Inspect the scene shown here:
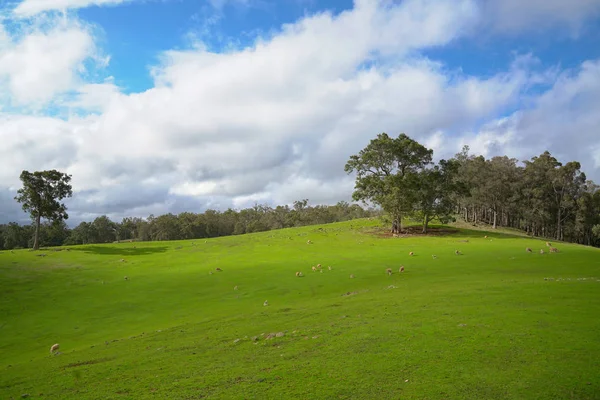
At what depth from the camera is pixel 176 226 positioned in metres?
129

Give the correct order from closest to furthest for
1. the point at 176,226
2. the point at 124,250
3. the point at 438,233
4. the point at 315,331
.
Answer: the point at 315,331 < the point at 124,250 < the point at 438,233 < the point at 176,226

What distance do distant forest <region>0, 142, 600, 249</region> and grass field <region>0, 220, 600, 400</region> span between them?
2348 centimetres

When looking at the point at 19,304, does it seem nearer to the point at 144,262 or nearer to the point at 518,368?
the point at 144,262

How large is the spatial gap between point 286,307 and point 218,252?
3199 cm

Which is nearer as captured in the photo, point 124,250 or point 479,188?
point 124,250

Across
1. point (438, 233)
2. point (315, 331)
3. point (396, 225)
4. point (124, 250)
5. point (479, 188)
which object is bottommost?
point (124, 250)

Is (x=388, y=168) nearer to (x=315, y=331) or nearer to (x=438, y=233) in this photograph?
(x=438, y=233)

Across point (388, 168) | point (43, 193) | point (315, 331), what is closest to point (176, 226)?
point (43, 193)

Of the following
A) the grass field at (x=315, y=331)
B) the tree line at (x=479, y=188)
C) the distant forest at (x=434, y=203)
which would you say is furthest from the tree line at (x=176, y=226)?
the grass field at (x=315, y=331)

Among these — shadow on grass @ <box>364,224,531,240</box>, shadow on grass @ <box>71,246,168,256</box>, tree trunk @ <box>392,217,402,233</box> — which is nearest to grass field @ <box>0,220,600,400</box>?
shadow on grass @ <box>71,246,168,256</box>

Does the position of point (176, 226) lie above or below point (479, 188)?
below

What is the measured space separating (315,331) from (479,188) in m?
79.0

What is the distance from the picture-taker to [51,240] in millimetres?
110125

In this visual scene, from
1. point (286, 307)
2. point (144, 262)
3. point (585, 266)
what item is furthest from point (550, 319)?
point (144, 262)
